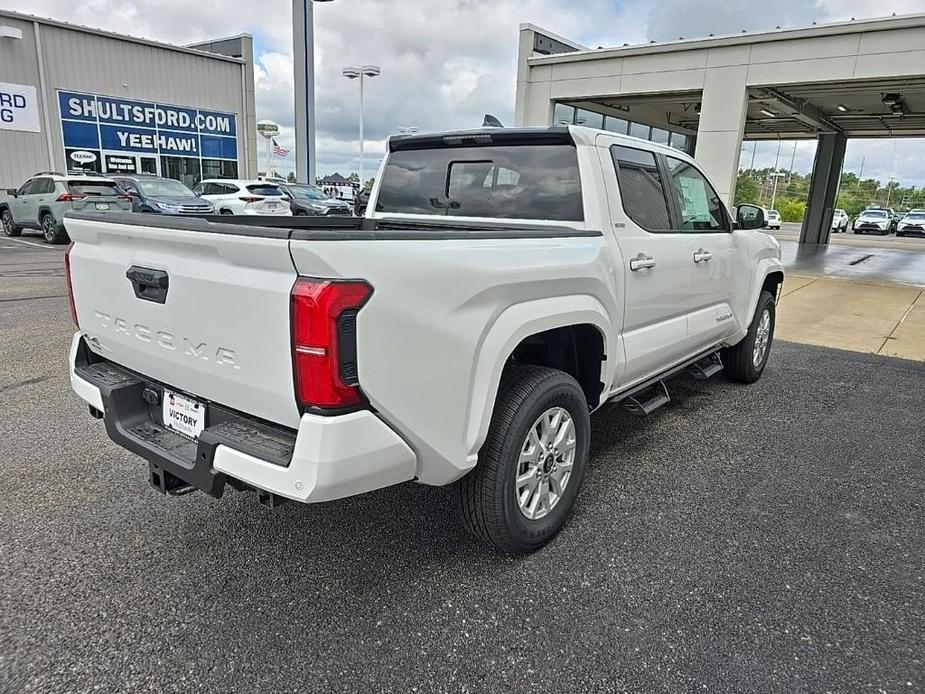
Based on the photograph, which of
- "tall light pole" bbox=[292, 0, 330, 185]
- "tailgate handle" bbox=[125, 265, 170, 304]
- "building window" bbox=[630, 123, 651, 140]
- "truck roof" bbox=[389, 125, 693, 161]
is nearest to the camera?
"tailgate handle" bbox=[125, 265, 170, 304]

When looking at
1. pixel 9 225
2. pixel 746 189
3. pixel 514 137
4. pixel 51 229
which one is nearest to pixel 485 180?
pixel 514 137

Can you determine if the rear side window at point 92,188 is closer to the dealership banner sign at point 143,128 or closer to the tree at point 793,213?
the dealership banner sign at point 143,128

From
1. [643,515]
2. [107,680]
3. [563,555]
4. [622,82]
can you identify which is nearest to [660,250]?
[643,515]

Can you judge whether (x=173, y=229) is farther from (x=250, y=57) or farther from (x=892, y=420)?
(x=250, y=57)

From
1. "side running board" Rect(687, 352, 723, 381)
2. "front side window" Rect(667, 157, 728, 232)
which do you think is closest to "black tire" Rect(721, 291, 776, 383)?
"side running board" Rect(687, 352, 723, 381)

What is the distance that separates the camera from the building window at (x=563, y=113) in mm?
17391

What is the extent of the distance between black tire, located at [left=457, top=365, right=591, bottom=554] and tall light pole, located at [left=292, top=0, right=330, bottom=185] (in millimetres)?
22594

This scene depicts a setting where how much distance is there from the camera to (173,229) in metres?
2.30

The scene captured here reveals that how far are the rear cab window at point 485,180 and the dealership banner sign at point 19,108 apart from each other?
2241 cm

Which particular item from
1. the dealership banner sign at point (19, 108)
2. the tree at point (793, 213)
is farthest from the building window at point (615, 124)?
the tree at point (793, 213)

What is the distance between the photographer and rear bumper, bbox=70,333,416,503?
2.01 m

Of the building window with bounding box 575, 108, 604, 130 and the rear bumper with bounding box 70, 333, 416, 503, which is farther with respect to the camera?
the building window with bounding box 575, 108, 604, 130

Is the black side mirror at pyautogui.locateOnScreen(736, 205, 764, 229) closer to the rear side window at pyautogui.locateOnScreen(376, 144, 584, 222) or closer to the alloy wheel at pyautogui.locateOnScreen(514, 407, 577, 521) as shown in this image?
the rear side window at pyautogui.locateOnScreen(376, 144, 584, 222)

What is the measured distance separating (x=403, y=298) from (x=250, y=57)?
2879 centimetres
